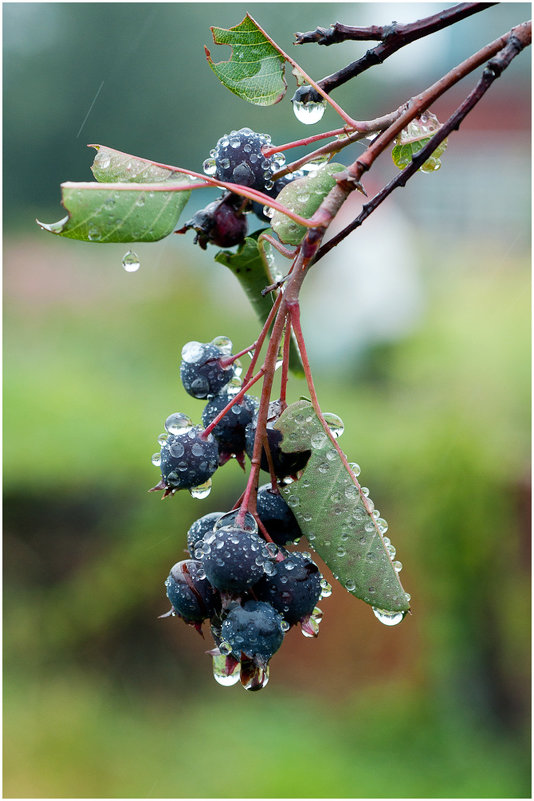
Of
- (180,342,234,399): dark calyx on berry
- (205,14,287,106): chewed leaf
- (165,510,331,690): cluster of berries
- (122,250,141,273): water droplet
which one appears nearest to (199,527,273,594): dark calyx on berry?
(165,510,331,690): cluster of berries

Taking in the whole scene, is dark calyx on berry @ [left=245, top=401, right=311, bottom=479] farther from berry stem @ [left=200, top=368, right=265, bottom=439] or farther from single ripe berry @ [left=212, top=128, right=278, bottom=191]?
single ripe berry @ [left=212, top=128, right=278, bottom=191]

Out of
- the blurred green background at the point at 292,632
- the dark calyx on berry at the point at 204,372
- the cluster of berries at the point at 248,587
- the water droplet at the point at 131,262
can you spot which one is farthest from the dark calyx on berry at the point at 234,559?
the blurred green background at the point at 292,632

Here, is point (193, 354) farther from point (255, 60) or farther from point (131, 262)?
point (255, 60)

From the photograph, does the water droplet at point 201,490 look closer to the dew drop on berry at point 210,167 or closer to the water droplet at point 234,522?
the water droplet at point 234,522

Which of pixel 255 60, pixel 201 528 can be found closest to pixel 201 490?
pixel 201 528

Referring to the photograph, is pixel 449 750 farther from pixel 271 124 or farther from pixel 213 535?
pixel 271 124

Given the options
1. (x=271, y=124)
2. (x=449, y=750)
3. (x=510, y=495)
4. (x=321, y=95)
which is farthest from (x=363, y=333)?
(x=271, y=124)
